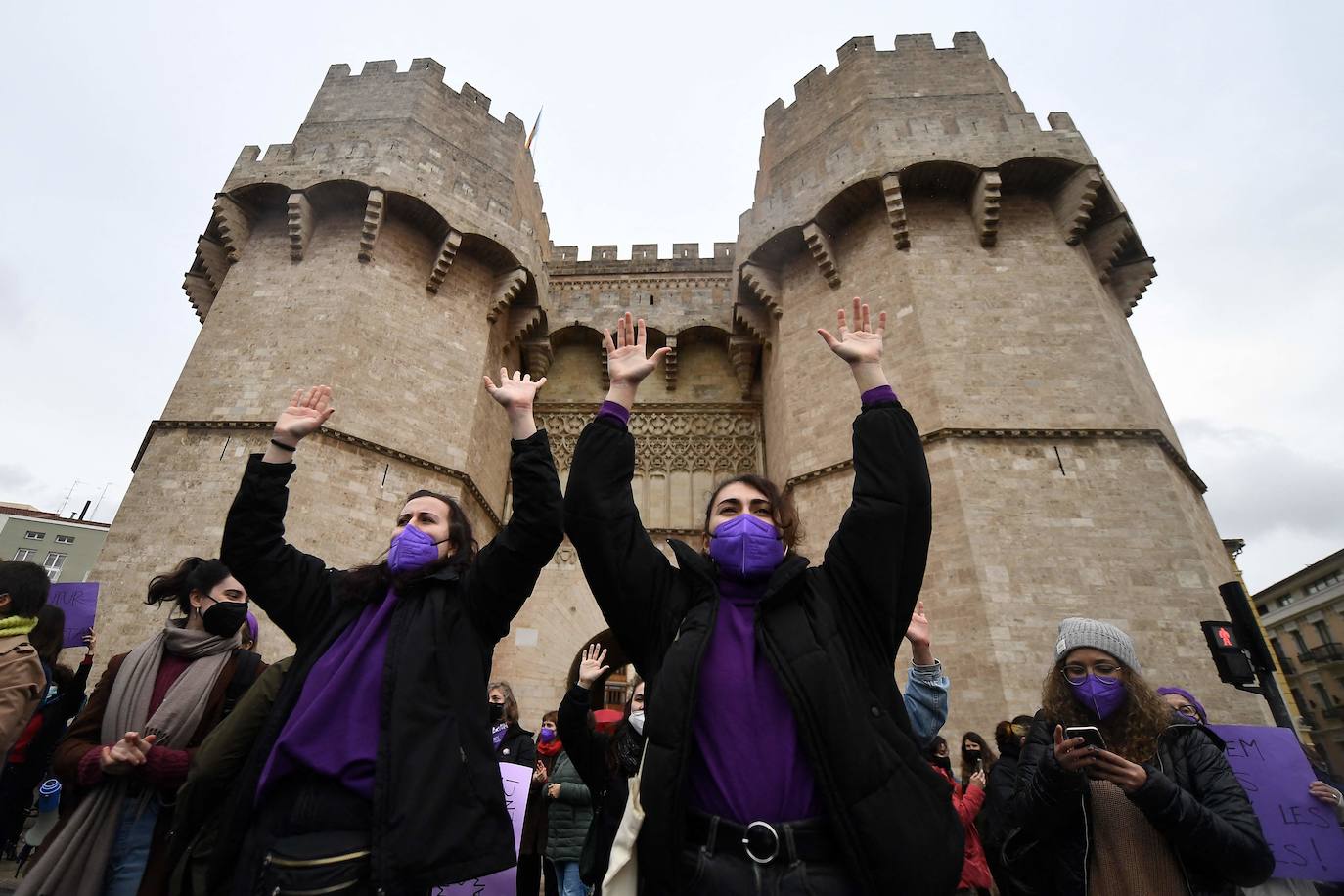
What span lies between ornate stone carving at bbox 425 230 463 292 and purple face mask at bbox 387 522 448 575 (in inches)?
387

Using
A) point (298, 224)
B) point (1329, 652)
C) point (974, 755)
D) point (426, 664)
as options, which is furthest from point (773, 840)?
point (1329, 652)

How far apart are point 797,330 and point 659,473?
3.67m

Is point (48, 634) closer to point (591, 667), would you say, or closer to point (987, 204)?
point (591, 667)

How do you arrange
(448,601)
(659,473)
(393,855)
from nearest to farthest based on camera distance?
(393,855)
(448,601)
(659,473)

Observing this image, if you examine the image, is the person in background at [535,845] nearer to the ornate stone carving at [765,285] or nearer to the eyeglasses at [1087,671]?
the eyeglasses at [1087,671]

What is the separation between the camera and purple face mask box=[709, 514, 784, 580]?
1797 millimetres

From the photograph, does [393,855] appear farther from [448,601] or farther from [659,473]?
[659,473]

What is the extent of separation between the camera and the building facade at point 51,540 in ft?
101

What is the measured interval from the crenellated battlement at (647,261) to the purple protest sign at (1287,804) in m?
12.3

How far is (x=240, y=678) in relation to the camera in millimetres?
2752

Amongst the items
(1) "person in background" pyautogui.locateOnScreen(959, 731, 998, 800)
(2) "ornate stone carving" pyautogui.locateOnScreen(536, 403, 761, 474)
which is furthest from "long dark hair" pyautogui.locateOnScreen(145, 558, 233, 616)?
(2) "ornate stone carving" pyautogui.locateOnScreen(536, 403, 761, 474)

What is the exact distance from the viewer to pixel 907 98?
36.6 ft

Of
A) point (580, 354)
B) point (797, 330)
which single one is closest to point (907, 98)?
point (797, 330)

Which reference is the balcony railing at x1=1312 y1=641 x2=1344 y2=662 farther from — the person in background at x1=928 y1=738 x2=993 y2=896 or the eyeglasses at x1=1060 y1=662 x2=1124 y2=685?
the eyeglasses at x1=1060 y1=662 x2=1124 y2=685
